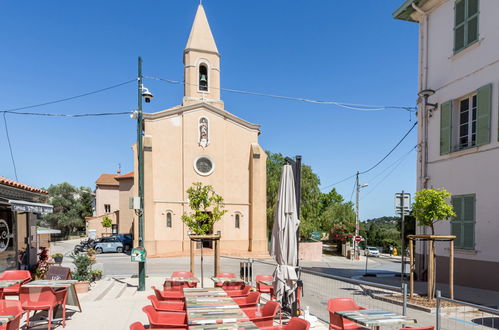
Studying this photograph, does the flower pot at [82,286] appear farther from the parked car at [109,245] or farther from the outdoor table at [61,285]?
the parked car at [109,245]

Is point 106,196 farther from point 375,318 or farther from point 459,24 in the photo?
point 375,318

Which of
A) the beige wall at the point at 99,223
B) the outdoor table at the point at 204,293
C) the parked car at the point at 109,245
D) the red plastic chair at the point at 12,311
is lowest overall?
the beige wall at the point at 99,223

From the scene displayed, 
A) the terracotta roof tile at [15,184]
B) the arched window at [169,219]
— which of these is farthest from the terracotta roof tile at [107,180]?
the terracotta roof tile at [15,184]

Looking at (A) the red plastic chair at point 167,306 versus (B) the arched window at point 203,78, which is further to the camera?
(B) the arched window at point 203,78

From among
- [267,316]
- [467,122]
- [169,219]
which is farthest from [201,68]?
A: [267,316]

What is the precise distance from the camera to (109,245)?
26.2 meters

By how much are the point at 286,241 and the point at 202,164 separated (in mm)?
19614

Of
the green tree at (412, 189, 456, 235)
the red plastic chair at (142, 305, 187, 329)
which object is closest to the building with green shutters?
the green tree at (412, 189, 456, 235)

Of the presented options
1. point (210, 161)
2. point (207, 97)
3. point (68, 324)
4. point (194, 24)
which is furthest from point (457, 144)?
point (194, 24)

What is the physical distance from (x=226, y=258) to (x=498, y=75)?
1808 centimetres

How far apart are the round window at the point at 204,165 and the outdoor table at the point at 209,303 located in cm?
1996

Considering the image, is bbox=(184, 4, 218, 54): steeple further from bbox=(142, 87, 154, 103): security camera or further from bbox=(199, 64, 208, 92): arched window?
bbox=(142, 87, 154, 103): security camera

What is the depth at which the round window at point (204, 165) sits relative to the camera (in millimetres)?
25719

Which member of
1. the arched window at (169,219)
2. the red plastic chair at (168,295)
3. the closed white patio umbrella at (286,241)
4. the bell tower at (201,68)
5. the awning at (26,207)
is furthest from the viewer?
the bell tower at (201,68)
